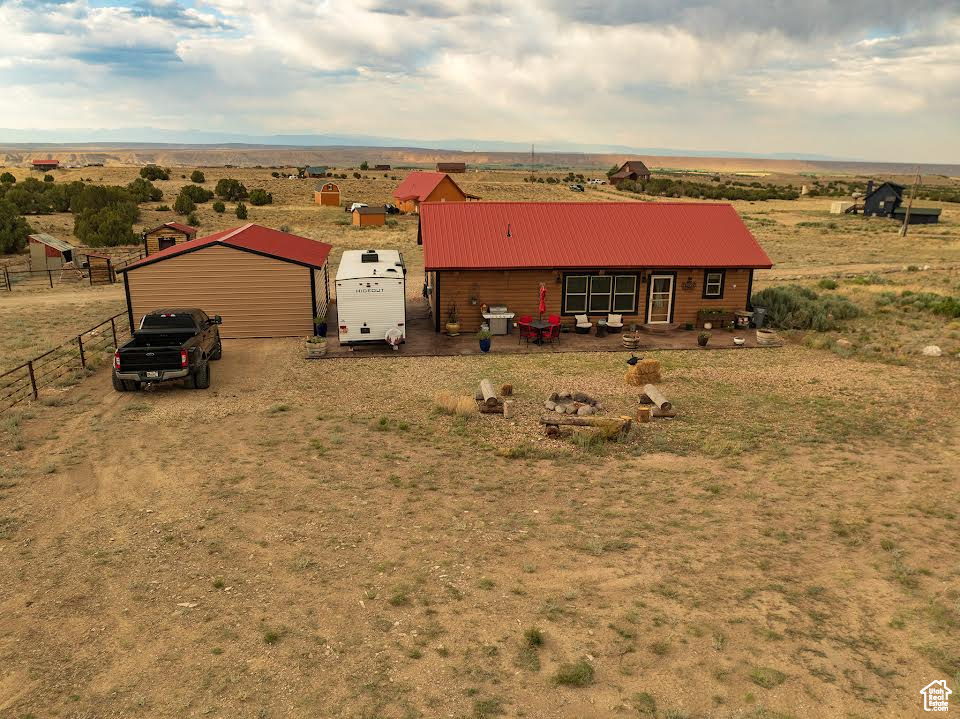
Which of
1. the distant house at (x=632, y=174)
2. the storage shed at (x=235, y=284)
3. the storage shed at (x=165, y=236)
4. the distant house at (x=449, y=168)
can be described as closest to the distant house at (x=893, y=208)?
the distant house at (x=632, y=174)

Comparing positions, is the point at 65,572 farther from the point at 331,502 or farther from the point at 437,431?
the point at 437,431

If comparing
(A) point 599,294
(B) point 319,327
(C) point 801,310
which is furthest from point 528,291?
(C) point 801,310

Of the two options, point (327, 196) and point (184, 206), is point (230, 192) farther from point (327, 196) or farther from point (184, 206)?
point (184, 206)

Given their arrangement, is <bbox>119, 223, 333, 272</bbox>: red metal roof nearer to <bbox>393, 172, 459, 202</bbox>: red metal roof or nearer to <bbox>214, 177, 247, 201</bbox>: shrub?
<bbox>393, 172, 459, 202</bbox>: red metal roof

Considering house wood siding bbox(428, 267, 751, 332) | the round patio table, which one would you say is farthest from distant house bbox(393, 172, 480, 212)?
the round patio table

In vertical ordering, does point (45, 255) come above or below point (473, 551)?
above

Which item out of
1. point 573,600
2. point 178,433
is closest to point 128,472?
point 178,433
